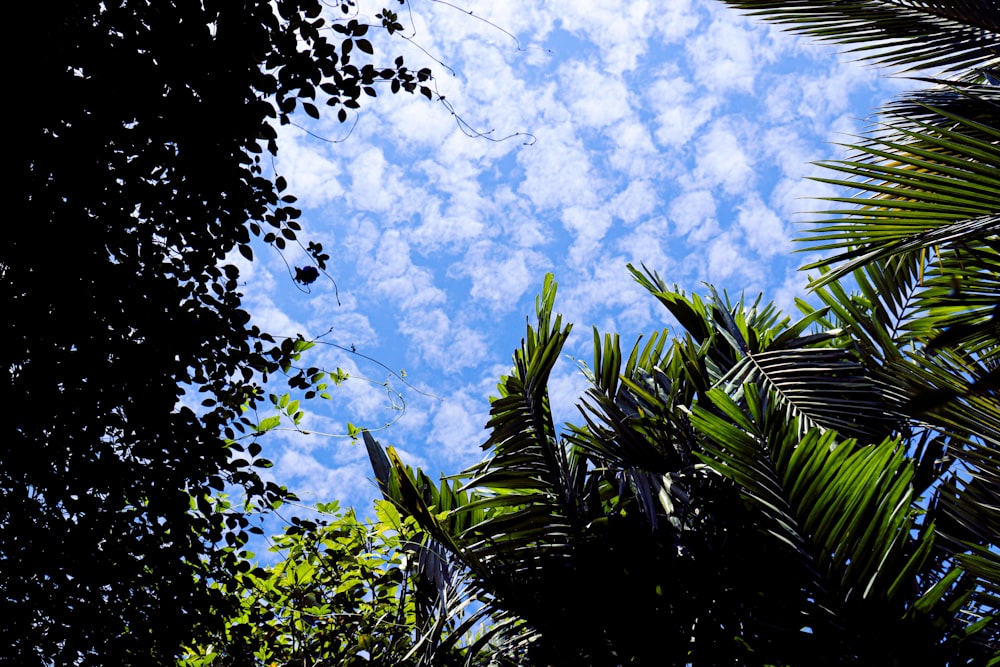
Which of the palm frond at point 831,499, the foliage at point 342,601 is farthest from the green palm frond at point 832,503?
the foliage at point 342,601

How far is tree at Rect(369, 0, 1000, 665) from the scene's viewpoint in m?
2.86

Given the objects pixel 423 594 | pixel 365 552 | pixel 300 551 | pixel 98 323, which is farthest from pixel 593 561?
pixel 98 323

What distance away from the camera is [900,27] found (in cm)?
361

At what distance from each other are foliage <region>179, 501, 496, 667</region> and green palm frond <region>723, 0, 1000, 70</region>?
306 cm

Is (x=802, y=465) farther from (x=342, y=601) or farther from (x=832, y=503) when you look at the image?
(x=342, y=601)

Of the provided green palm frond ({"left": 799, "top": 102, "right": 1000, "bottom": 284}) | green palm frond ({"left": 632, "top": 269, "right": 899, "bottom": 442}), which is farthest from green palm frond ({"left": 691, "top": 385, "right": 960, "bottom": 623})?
green palm frond ({"left": 799, "top": 102, "right": 1000, "bottom": 284})

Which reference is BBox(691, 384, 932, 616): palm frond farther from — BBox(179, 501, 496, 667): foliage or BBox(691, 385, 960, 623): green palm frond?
BBox(179, 501, 496, 667): foliage

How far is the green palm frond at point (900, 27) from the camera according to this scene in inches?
139

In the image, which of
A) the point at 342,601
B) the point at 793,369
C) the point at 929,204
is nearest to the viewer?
the point at 929,204

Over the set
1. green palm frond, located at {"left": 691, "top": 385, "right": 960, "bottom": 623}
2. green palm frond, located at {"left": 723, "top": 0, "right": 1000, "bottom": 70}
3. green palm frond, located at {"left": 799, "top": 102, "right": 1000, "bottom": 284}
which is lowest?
green palm frond, located at {"left": 691, "top": 385, "right": 960, "bottom": 623}

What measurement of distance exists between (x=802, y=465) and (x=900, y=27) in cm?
214

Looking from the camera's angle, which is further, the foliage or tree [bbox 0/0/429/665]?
the foliage

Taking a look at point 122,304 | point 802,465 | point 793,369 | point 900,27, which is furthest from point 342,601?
point 900,27

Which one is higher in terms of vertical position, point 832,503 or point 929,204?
point 929,204
